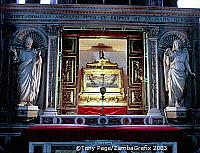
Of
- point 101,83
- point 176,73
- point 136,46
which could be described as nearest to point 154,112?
point 176,73

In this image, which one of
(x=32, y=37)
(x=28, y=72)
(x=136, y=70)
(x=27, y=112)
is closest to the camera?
(x=27, y=112)

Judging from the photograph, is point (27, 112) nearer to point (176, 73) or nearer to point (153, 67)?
point (153, 67)

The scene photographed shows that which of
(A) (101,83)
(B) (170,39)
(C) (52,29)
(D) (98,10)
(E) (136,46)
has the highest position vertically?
(D) (98,10)

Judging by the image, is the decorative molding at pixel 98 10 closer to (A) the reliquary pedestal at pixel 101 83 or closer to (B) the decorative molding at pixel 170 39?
(B) the decorative molding at pixel 170 39

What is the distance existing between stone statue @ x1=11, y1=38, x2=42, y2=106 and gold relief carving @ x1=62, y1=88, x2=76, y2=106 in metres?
0.77

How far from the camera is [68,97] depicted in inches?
439

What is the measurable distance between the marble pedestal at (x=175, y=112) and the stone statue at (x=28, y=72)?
3.50m

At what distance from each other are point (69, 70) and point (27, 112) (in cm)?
168

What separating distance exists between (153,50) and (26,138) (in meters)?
4.26

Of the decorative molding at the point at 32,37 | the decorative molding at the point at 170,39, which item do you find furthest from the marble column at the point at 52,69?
the decorative molding at the point at 170,39

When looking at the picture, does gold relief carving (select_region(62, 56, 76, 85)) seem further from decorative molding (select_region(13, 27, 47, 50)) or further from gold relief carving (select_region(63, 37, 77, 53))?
decorative molding (select_region(13, 27, 47, 50))

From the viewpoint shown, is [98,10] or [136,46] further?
[136,46]

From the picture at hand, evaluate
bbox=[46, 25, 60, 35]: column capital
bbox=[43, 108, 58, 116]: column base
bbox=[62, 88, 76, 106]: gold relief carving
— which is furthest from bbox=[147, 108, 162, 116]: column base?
bbox=[46, 25, 60, 35]: column capital

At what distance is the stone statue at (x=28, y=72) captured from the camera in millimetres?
10688
